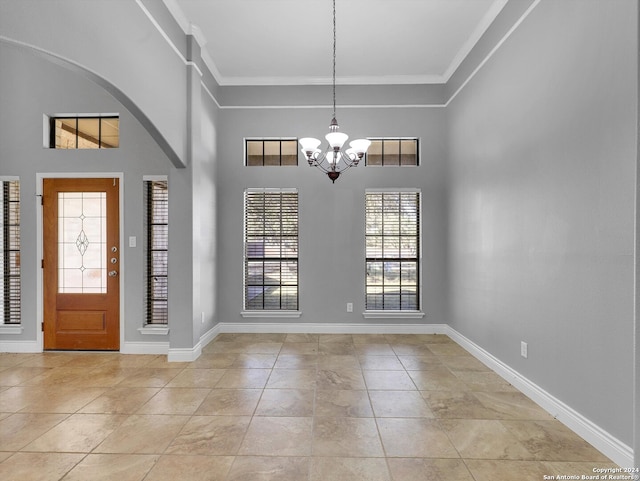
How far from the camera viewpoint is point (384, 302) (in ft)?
16.7

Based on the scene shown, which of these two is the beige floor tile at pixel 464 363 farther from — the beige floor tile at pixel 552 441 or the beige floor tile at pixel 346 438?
the beige floor tile at pixel 346 438

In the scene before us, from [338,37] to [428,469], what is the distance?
4.18 m

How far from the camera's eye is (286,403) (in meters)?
2.87

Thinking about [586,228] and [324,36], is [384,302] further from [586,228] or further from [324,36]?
[324,36]

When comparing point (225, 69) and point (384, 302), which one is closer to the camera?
point (225, 69)

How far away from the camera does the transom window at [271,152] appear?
5098 mm

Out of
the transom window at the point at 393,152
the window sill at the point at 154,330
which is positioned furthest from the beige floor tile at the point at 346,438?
the transom window at the point at 393,152

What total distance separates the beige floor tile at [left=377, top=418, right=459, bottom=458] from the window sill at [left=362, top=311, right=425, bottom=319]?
2.40 m

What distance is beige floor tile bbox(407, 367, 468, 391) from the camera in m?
3.17

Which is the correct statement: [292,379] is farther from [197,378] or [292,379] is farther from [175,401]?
[175,401]

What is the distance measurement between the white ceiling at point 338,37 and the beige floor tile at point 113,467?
12.8ft

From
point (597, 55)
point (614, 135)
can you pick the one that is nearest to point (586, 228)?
point (614, 135)

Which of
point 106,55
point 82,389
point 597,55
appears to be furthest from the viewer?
point 82,389

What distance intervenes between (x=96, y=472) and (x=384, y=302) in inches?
150
